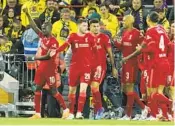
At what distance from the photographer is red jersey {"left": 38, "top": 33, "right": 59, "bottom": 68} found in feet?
57.8

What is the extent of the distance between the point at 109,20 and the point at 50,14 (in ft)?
4.57

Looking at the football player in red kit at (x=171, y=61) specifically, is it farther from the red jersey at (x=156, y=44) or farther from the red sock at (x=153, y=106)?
the red sock at (x=153, y=106)

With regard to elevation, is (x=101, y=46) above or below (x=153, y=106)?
above

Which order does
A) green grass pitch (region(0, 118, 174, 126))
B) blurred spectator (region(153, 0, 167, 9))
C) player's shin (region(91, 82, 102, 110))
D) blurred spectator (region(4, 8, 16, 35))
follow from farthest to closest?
blurred spectator (region(4, 8, 16, 35)) < blurred spectator (region(153, 0, 167, 9)) < player's shin (region(91, 82, 102, 110)) < green grass pitch (region(0, 118, 174, 126))

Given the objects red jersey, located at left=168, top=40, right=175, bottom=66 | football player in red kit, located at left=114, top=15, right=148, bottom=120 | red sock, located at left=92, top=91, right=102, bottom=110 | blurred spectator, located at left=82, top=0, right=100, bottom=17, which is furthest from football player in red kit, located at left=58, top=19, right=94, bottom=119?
blurred spectator, located at left=82, top=0, right=100, bottom=17

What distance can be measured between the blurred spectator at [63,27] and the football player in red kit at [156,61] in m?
2.07

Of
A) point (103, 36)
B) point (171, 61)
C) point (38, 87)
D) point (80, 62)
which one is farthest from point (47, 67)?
point (171, 61)

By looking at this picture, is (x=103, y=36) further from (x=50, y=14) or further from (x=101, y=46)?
(x=50, y=14)

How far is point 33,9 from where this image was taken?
20.0 m

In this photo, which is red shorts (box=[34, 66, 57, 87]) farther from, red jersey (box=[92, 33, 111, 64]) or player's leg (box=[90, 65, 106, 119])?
red jersey (box=[92, 33, 111, 64])

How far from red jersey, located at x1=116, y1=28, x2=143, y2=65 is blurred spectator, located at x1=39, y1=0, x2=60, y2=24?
2266 millimetres

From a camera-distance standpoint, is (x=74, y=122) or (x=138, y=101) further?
(x=138, y=101)

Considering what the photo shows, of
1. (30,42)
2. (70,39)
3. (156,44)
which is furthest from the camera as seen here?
(30,42)

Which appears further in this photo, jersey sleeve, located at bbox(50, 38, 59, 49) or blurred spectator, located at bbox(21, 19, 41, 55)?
blurred spectator, located at bbox(21, 19, 41, 55)
